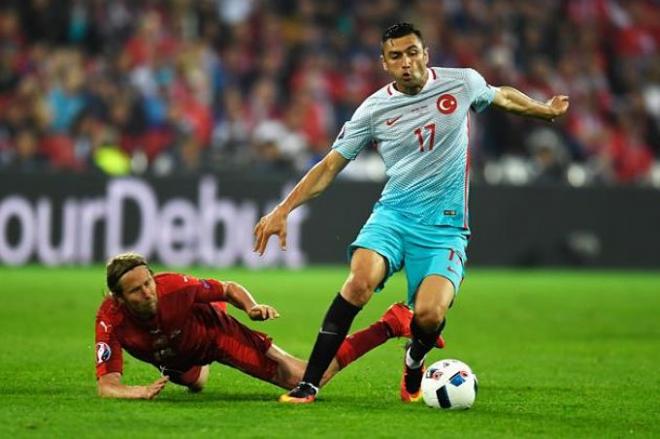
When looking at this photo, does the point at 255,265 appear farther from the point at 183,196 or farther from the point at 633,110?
the point at 633,110

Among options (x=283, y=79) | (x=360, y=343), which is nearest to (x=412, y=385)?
(x=360, y=343)

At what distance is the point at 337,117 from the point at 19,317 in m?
8.86

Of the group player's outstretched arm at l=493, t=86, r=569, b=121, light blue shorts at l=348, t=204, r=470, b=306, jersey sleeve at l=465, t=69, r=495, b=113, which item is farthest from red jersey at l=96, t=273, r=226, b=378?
player's outstretched arm at l=493, t=86, r=569, b=121

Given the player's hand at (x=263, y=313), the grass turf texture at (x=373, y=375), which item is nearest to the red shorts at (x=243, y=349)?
the grass turf texture at (x=373, y=375)

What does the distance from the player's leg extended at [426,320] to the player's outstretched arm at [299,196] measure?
31.8 inches

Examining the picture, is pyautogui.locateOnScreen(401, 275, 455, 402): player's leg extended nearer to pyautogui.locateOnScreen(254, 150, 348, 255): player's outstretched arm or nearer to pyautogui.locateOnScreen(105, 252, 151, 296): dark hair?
pyautogui.locateOnScreen(254, 150, 348, 255): player's outstretched arm

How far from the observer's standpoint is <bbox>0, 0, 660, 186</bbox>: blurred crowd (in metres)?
18.8

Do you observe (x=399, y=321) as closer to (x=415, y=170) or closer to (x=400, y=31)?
(x=415, y=170)

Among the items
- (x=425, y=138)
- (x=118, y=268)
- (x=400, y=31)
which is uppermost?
(x=400, y=31)

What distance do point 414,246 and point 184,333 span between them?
4.57 ft

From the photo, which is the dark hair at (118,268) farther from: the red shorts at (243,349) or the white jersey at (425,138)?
the white jersey at (425,138)

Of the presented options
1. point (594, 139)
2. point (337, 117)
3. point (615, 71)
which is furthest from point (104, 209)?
point (615, 71)

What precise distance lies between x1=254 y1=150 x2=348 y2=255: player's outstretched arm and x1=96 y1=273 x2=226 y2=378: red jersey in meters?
0.41

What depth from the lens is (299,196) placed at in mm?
7719
